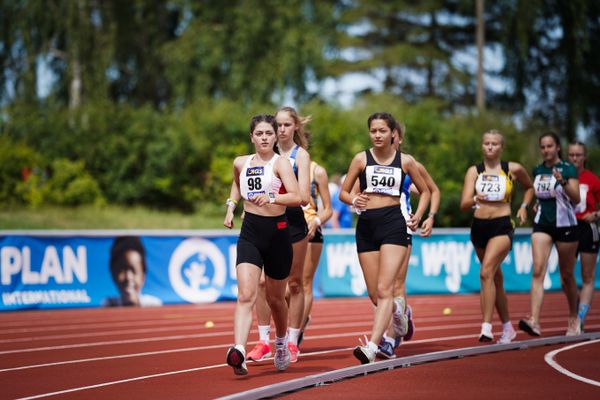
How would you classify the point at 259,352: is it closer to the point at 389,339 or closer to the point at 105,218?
the point at 389,339

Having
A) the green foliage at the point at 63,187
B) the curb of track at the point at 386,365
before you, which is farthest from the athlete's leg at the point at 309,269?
the green foliage at the point at 63,187

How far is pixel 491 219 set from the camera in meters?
11.4

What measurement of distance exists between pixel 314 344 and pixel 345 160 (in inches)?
939

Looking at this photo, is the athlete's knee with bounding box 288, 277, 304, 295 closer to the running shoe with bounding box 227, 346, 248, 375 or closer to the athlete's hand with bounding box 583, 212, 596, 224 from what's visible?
the running shoe with bounding box 227, 346, 248, 375

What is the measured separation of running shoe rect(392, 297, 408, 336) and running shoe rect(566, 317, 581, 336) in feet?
9.34

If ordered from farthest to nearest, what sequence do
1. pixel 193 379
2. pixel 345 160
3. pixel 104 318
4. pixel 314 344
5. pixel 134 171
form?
pixel 134 171 → pixel 345 160 → pixel 104 318 → pixel 314 344 → pixel 193 379

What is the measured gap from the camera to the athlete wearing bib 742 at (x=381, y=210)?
930cm

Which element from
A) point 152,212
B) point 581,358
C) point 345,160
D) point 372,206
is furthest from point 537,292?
point 152,212

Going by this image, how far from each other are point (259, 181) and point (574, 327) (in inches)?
199

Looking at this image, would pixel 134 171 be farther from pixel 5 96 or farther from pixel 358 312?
pixel 358 312

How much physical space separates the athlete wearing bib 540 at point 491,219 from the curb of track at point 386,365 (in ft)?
1.59

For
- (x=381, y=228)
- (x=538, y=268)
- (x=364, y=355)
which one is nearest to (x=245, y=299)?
(x=364, y=355)

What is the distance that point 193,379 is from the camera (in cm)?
851

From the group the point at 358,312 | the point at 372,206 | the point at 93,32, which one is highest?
the point at 93,32
